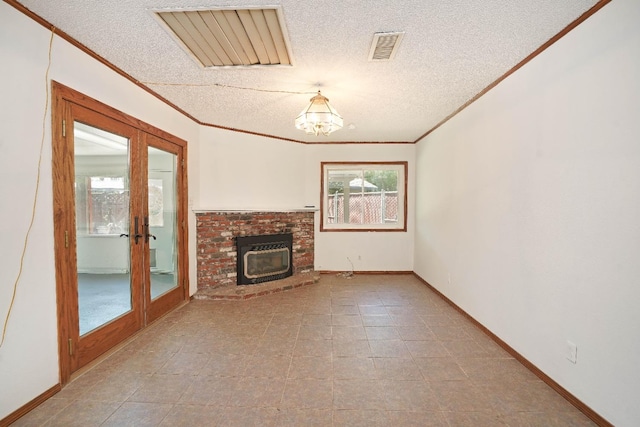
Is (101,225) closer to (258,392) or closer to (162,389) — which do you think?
(162,389)

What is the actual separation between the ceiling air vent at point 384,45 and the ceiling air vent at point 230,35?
68cm

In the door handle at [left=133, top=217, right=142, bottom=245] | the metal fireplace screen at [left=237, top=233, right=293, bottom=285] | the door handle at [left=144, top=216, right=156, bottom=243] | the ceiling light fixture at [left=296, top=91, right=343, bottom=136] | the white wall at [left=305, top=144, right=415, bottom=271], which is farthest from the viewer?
the white wall at [left=305, top=144, right=415, bottom=271]

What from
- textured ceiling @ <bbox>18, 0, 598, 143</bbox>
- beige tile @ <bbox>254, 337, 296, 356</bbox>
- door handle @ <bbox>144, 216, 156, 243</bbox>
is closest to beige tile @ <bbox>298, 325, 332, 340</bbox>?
beige tile @ <bbox>254, 337, 296, 356</bbox>

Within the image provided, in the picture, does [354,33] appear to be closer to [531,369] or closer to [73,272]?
[73,272]

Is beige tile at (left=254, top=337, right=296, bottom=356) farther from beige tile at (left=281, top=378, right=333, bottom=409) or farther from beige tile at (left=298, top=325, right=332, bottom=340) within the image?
beige tile at (left=281, top=378, right=333, bottom=409)

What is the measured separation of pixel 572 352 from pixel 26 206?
3.74m

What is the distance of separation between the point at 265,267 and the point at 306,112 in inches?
112

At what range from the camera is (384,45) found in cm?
214

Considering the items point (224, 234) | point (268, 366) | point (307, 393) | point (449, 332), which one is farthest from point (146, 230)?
point (449, 332)

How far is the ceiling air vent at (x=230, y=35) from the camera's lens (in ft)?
5.96

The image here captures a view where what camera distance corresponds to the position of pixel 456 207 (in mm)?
3639

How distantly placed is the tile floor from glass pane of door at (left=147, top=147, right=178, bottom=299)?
1.61 ft

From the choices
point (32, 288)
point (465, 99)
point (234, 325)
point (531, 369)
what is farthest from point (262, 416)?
point (465, 99)

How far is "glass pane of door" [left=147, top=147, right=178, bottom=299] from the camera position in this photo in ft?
10.4
